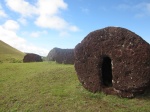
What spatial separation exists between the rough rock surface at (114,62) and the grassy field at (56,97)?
64 centimetres

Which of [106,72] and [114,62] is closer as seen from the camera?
[114,62]

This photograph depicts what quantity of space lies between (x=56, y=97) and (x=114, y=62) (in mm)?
3890

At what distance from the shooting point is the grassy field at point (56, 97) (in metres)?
13.8

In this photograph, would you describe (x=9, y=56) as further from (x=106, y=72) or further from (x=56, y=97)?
(x=56, y=97)

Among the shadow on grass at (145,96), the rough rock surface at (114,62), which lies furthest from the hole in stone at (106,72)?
the shadow on grass at (145,96)

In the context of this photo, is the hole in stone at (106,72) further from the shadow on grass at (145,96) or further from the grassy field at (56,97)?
the shadow on grass at (145,96)

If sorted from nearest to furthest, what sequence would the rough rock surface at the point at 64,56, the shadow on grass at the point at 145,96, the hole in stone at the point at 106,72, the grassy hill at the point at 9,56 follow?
the shadow on grass at the point at 145,96, the hole in stone at the point at 106,72, the rough rock surface at the point at 64,56, the grassy hill at the point at 9,56

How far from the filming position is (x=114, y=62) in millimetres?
14750

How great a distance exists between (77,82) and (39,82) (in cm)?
275

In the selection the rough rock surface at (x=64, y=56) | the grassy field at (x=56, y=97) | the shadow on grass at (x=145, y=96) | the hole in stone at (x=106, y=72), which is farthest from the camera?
the rough rock surface at (x=64, y=56)

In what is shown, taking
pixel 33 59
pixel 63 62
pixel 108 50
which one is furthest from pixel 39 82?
pixel 33 59

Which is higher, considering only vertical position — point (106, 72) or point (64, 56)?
point (64, 56)

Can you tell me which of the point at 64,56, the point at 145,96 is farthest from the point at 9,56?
the point at 145,96

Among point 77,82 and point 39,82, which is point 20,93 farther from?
point 77,82
